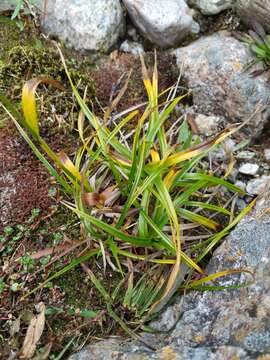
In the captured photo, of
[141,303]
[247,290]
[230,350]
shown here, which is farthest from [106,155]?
[230,350]

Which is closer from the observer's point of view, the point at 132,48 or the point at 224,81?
the point at 224,81

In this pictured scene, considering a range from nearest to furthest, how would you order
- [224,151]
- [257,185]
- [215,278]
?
[215,278], [257,185], [224,151]

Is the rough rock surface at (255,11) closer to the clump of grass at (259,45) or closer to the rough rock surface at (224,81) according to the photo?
the clump of grass at (259,45)

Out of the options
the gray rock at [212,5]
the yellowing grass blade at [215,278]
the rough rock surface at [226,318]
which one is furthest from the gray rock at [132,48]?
the yellowing grass blade at [215,278]

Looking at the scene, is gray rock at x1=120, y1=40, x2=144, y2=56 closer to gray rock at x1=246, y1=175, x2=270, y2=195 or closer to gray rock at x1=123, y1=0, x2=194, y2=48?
gray rock at x1=123, y1=0, x2=194, y2=48

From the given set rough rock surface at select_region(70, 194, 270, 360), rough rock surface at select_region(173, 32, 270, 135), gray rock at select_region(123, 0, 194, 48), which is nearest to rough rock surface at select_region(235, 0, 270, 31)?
rough rock surface at select_region(173, 32, 270, 135)

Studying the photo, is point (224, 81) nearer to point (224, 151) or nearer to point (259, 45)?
point (259, 45)

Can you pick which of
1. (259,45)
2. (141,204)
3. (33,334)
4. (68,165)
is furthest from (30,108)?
(259,45)
